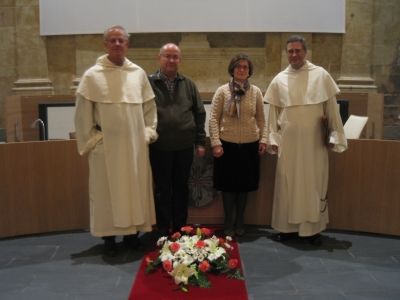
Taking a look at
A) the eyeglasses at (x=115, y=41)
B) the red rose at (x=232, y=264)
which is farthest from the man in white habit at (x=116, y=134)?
the red rose at (x=232, y=264)

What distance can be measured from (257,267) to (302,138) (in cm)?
116

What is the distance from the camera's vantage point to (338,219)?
4902mm

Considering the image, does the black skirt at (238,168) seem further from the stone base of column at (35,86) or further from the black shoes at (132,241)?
the stone base of column at (35,86)

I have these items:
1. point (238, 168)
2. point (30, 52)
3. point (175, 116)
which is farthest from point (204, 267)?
point (30, 52)

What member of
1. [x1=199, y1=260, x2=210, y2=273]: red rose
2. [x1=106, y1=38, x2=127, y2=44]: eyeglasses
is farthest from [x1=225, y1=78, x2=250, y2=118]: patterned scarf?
[x1=199, y1=260, x2=210, y2=273]: red rose

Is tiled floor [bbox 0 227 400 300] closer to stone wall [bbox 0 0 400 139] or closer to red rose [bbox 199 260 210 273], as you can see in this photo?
red rose [bbox 199 260 210 273]

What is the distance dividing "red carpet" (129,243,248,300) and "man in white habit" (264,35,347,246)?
42.2 inches

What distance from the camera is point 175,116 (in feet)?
13.9

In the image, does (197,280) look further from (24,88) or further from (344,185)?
(24,88)

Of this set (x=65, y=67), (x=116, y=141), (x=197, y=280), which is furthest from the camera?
(x=65, y=67)

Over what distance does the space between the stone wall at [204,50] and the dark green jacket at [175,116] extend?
409 centimetres

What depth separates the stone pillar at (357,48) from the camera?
823 centimetres

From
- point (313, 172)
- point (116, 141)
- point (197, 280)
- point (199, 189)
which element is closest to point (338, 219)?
point (313, 172)

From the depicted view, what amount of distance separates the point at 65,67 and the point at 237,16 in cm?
299
